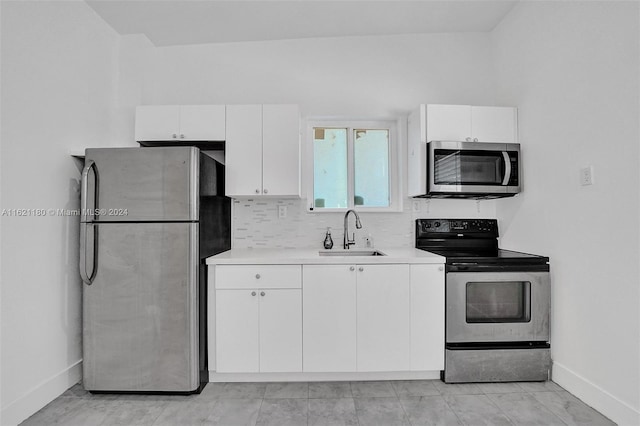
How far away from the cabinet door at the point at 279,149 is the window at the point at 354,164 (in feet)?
1.46

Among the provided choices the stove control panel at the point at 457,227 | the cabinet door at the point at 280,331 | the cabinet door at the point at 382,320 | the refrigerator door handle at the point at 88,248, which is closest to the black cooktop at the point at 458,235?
the stove control panel at the point at 457,227

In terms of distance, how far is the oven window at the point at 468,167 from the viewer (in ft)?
8.43

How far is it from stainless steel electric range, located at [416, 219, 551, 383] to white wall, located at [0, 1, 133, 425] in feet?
8.12

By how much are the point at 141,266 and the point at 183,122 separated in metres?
1.12

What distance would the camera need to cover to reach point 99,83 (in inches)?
104

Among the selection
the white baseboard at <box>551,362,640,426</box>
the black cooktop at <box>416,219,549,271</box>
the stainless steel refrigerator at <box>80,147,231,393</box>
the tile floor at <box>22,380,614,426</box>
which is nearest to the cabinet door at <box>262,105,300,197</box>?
the stainless steel refrigerator at <box>80,147,231,393</box>

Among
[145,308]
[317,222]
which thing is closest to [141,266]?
[145,308]

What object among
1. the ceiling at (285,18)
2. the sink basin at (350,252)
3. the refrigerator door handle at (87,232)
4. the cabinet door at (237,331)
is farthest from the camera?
the sink basin at (350,252)

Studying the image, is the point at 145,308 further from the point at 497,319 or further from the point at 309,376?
the point at 497,319

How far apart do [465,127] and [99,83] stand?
9.14 feet

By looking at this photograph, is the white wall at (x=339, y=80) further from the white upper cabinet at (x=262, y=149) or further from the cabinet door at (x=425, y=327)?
the cabinet door at (x=425, y=327)

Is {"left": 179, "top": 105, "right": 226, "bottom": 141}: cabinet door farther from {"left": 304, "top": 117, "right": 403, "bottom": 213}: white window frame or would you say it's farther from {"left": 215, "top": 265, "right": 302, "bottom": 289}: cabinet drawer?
{"left": 215, "top": 265, "right": 302, "bottom": 289}: cabinet drawer

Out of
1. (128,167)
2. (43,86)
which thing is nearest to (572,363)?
(128,167)

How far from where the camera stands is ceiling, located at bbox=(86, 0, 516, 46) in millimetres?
2553
